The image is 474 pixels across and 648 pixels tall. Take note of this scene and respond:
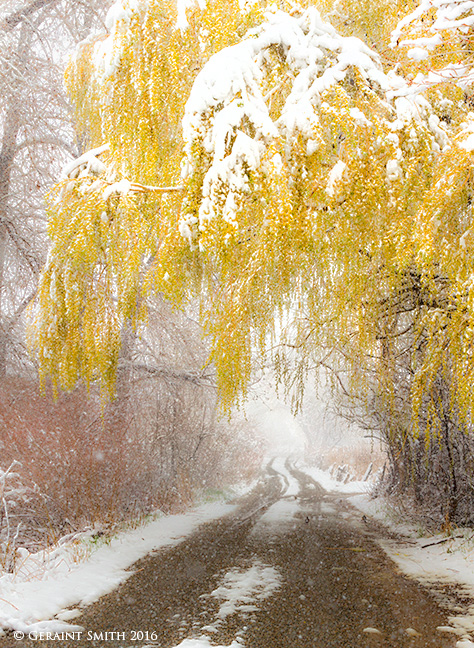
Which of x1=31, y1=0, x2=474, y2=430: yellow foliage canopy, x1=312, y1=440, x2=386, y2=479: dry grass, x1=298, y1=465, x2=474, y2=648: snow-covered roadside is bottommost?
x1=312, y1=440, x2=386, y2=479: dry grass

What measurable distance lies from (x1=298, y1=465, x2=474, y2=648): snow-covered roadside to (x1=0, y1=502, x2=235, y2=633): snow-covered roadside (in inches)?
125

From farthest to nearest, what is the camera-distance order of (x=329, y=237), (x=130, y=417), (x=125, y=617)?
1. (x=130, y=417)
2. (x=125, y=617)
3. (x=329, y=237)

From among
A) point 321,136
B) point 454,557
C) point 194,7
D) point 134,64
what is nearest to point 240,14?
point 194,7

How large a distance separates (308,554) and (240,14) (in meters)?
6.44

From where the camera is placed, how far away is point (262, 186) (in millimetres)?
3207

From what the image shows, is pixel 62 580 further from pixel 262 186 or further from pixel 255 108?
pixel 255 108

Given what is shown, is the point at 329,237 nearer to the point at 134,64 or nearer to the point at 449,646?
the point at 134,64

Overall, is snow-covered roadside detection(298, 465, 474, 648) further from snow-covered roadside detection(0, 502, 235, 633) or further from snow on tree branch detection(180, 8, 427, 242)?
snow on tree branch detection(180, 8, 427, 242)

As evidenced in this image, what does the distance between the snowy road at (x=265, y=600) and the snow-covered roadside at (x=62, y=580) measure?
0.62 feet

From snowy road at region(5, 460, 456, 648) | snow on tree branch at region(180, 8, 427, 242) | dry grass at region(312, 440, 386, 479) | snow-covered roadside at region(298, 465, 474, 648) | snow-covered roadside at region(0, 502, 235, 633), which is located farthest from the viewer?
dry grass at region(312, 440, 386, 479)

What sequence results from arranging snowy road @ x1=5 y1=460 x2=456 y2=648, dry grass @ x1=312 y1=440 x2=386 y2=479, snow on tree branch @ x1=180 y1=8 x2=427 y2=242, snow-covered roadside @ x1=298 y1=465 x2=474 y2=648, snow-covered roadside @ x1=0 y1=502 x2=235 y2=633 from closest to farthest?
snow on tree branch @ x1=180 y1=8 x2=427 y2=242 → snowy road @ x1=5 y1=460 x2=456 y2=648 → snow-covered roadside @ x1=0 y1=502 x2=235 y2=633 → snow-covered roadside @ x1=298 y1=465 x2=474 y2=648 → dry grass @ x1=312 y1=440 x2=386 y2=479

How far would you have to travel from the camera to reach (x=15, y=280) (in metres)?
10.3

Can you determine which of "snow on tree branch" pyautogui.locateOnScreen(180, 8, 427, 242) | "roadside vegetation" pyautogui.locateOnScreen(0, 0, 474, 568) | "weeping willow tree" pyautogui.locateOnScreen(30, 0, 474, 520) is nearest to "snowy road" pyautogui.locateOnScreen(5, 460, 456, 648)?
"roadside vegetation" pyautogui.locateOnScreen(0, 0, 474, 568)

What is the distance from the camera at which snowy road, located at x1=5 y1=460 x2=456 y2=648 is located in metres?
4.01
